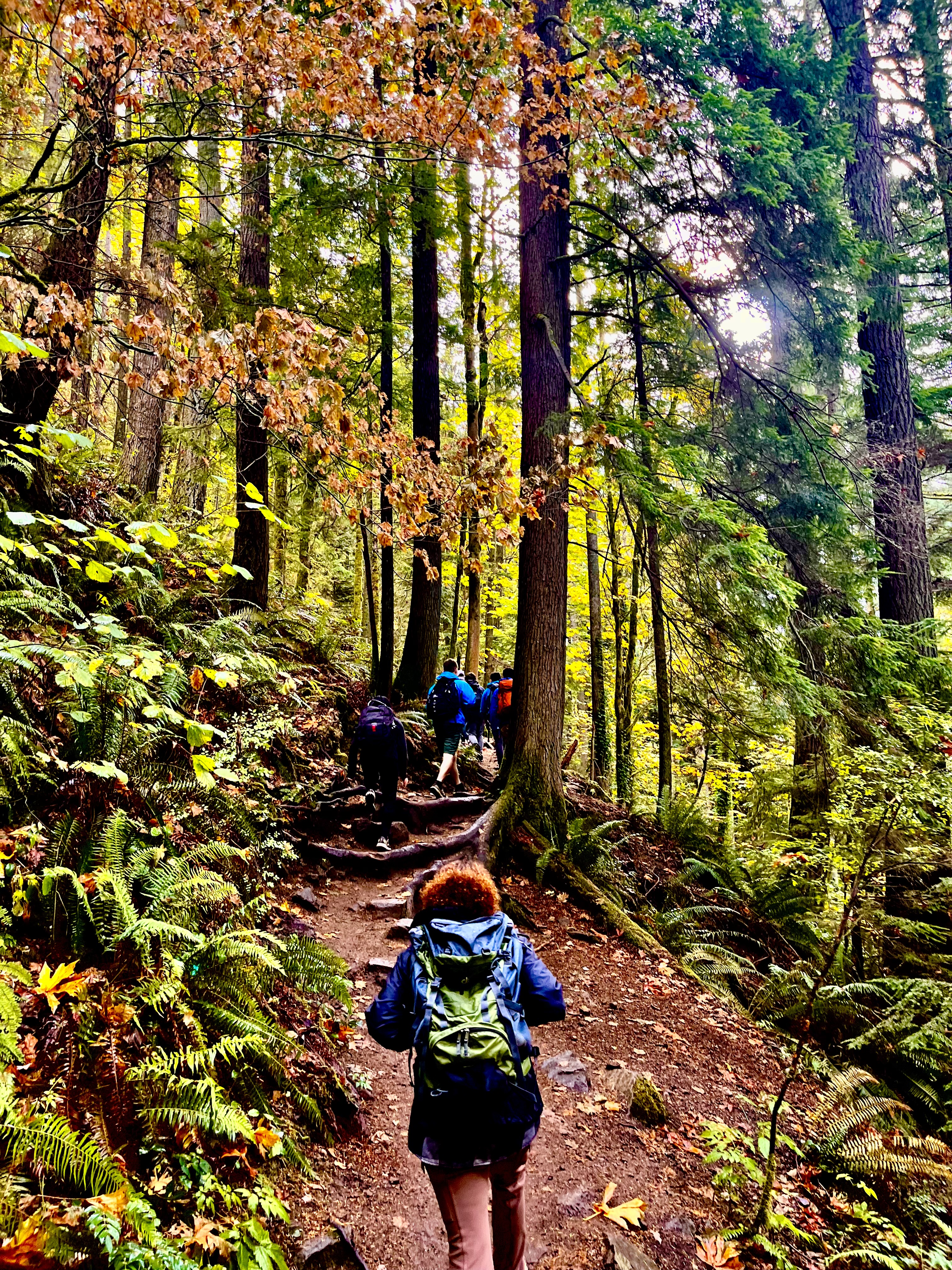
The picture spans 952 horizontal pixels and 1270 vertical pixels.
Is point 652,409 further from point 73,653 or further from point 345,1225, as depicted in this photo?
point 345,1225

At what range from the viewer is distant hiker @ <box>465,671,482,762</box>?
43.0 feet

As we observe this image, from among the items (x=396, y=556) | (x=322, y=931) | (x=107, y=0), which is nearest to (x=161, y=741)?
(x=322, y=931)

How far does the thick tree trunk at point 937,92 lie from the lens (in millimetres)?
10672

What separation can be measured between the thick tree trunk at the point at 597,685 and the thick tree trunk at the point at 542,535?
4819 millimetres

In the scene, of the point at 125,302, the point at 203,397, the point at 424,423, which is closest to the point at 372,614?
the point at 424,423

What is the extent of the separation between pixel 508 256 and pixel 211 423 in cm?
892

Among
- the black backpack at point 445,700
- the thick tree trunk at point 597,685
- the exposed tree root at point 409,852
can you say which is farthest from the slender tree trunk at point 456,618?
the exposed tree root at point 409,852

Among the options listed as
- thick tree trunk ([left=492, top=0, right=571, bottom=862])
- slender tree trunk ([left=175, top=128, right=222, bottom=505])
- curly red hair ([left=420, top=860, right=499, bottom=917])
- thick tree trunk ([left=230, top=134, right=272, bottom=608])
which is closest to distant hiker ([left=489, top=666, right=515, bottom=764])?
thick tree trunk ([left=492, top=0, right=571, bottom=862])

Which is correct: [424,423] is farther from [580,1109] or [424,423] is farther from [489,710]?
[580,1109]

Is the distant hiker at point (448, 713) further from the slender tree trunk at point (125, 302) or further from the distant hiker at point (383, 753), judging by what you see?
the slender tree trunk at point (125, 302)

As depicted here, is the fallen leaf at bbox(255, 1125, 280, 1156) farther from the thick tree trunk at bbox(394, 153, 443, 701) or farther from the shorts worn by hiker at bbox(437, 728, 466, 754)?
the thick tree trunk at bbox(394, 153, 443, 701)

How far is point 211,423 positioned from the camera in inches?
396

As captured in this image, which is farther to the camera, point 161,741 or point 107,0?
point 161,741

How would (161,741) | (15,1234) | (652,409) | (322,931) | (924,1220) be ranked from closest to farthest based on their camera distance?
(15,1234) → (924,1220) → (161,741) → (322,931) → (652,409)
